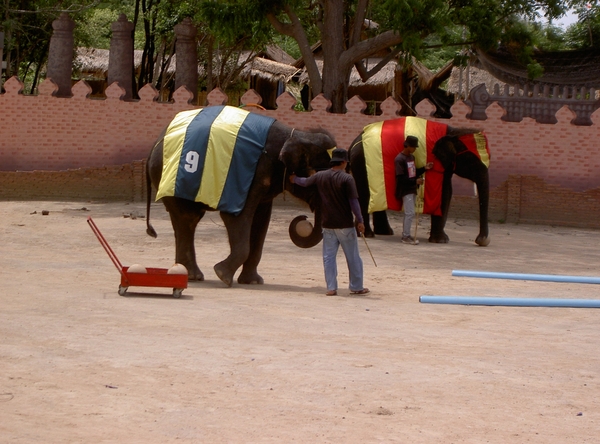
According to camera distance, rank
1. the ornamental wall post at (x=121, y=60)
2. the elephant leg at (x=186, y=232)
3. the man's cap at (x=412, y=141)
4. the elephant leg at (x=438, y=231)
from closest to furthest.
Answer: the elephant leg at (x=186, y=232) → the man's cap at (x=412, y=141) → the elephant leg at (x=438, y=231) → the ornamental wall post at (x=121, y=60)

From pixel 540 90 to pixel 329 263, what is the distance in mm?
13130

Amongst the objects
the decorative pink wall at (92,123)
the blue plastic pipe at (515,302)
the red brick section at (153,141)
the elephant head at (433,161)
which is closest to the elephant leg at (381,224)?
the elephant head at (433,161)

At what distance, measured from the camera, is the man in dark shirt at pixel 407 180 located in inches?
561

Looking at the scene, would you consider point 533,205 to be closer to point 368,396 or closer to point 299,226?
point 299,226

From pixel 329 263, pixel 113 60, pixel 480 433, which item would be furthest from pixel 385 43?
pixel 480 433

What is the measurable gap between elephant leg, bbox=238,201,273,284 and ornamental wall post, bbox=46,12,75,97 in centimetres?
1042

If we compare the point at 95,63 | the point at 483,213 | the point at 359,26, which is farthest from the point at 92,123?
the point at 95,63

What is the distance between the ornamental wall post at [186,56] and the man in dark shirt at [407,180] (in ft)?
24.5

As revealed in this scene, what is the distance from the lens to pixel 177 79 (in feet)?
68.0

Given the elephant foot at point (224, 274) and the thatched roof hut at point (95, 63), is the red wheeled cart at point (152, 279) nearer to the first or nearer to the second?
the elephant foot at point (224, 274)

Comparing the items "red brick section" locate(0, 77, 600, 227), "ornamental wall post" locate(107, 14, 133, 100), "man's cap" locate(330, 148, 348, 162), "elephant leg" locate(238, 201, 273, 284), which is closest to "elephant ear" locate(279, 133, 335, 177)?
"man's cap" locate(330, 148, 348, 162)

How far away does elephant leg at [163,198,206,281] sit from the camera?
33.4 feet

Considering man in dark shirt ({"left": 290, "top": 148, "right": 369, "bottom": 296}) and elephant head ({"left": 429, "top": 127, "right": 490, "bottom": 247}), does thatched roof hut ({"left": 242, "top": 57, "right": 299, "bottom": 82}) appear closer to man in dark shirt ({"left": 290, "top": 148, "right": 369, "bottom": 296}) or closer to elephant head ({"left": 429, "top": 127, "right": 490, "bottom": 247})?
elephant head ({"left": 429, "top": 127, "right": 490, "bottom": 247})

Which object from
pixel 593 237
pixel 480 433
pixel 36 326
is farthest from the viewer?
pixel 593 237
